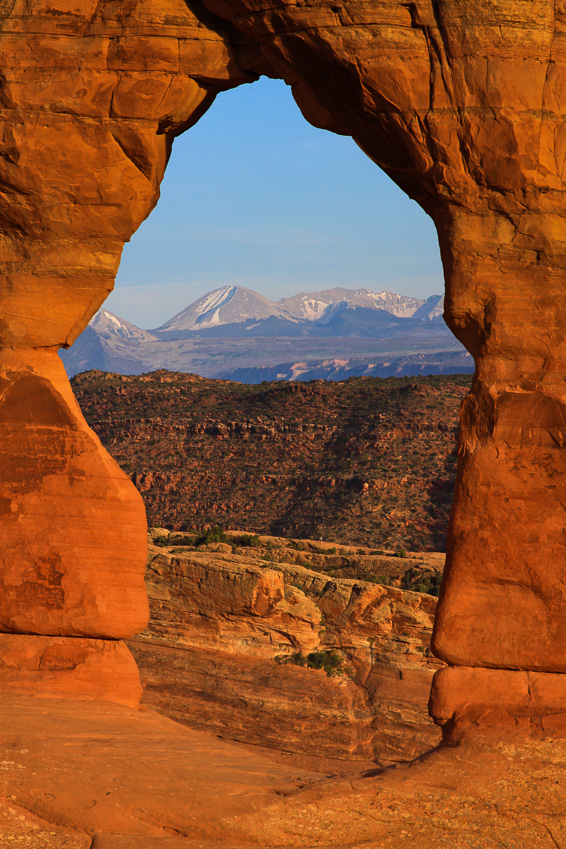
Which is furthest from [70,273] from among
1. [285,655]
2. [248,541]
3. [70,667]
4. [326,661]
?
[248,541]

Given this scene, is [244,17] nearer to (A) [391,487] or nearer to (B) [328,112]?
(B) [328,112]

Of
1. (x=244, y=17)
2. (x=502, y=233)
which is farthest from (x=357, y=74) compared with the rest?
(x=502, y=233)

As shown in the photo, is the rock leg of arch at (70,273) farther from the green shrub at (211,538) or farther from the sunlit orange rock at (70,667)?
the green shrub at (211,538)

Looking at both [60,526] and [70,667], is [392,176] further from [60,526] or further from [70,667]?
[70,667]

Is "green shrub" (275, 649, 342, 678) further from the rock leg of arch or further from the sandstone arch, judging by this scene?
the sandstone arch

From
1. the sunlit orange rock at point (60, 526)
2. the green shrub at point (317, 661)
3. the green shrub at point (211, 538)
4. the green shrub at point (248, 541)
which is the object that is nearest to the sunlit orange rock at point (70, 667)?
the sunlit orange rock at point (60, 526)

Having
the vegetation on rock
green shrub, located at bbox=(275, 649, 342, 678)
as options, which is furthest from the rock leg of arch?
the vegetation on rock

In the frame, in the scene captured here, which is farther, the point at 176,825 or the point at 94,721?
the point at 94,721
